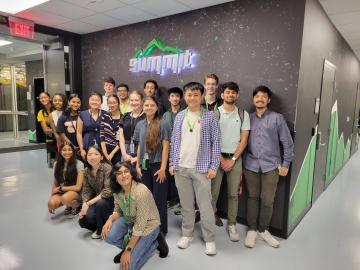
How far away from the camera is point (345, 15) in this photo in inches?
135

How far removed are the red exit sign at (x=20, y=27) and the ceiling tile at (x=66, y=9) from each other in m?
0.82

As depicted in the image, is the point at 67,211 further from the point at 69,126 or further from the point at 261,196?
the point at 261,196

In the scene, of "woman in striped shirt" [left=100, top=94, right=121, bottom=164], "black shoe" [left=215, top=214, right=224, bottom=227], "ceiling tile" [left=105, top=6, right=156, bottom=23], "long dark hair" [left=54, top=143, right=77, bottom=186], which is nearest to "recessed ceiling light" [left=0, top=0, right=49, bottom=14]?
"ceiling tile" [left=105, top=6, right=156, bottom=23]

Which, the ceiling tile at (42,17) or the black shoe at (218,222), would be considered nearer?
the black shoe at (218,222)

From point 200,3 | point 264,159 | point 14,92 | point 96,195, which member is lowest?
point 96,195

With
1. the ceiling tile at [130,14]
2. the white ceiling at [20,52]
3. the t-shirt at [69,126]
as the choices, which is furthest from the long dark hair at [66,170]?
the white ceiling at [20,52]

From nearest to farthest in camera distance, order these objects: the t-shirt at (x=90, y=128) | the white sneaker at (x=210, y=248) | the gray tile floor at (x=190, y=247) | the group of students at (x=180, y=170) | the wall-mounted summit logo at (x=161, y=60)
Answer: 1. the group of students at (x=180, y=170)
2. the gray tile floor at (x=190, y=247)
3. the white sneaker at (x=210, y=248)
4. the t-shirt at (x=90, y=128)
5. the wall-mounted summit logo at (x=161, y=60)

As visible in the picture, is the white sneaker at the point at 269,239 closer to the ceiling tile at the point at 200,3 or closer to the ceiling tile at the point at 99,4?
the ceiling tile at the point at 200,3

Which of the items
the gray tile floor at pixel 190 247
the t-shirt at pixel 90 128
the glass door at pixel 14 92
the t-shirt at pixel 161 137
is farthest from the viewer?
the glass door at pixel 14 92

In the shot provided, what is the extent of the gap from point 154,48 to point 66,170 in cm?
226

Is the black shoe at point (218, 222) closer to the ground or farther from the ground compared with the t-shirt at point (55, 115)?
closer to the ground

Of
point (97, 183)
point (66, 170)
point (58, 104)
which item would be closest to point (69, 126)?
point (58, 104)

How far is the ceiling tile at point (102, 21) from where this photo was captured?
161 inches

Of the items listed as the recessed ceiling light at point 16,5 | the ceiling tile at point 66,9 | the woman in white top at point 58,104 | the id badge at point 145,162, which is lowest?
the id badge at point 145,162
